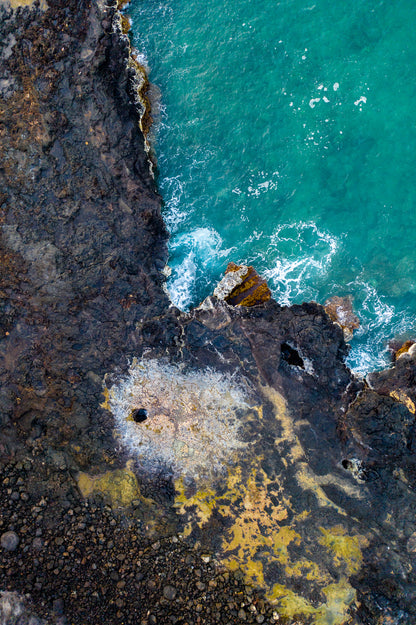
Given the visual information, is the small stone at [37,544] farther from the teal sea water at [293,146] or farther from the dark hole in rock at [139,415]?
the teal sea water at [293,146]

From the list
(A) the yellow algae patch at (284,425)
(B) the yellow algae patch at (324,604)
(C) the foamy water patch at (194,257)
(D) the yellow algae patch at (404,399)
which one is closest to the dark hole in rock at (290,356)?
(A) the yellow algae patch at (284,425)

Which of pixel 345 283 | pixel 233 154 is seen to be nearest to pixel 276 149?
pixel 233 154

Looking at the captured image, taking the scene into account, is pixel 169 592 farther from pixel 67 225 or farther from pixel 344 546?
pixel 67 225

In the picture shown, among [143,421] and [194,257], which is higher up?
[194,257]

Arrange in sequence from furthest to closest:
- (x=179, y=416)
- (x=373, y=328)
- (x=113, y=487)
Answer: (x=373, y=328) < (x=179, y=416) < (x=113, y=487)

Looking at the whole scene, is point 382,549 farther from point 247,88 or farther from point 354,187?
point 247,88

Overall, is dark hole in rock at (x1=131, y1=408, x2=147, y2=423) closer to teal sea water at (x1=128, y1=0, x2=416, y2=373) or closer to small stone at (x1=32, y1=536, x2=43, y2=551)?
small stone at (x1=32, y1=536, x2=43, y2=551)

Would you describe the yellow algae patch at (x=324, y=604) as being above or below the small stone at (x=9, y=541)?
above

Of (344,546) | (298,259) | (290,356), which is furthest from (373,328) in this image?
(344,546)
